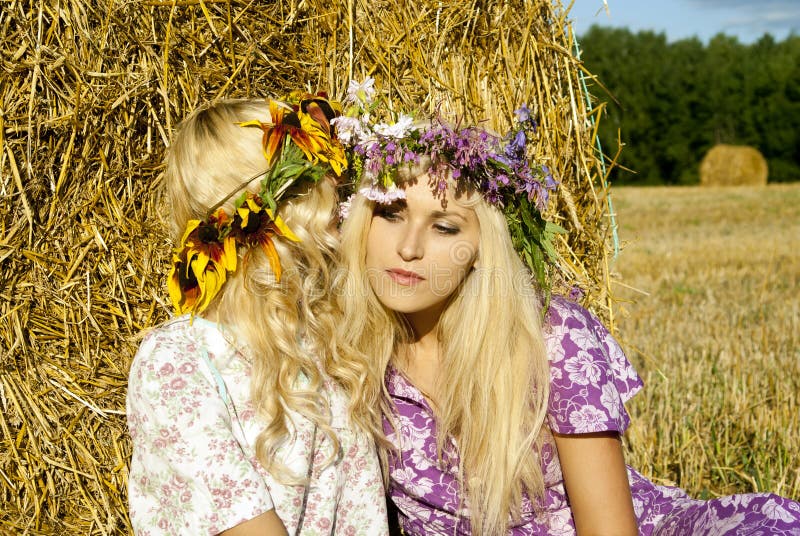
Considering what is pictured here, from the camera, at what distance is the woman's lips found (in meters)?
2.21

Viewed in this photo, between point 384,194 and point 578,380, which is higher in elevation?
point 384,194

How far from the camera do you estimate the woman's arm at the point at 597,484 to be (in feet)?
7.12

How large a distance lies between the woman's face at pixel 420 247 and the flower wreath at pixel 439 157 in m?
0.06

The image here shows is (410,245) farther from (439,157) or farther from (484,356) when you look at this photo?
(484,356)

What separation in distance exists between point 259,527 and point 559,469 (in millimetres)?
949

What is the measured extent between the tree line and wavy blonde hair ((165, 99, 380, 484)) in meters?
21.8

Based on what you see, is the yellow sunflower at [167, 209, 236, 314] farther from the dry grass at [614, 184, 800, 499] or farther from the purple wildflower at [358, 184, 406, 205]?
the dry grass at [614, 184, 800, 499]

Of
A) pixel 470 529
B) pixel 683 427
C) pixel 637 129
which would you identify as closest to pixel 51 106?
pixel 470 529

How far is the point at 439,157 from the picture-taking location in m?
2.26

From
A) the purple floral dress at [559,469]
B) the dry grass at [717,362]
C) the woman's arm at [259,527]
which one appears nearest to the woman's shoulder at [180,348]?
the woman's arm at [259,527]

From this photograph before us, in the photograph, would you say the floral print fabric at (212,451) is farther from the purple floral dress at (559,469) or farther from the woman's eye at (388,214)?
the woman's eye at (388,214)

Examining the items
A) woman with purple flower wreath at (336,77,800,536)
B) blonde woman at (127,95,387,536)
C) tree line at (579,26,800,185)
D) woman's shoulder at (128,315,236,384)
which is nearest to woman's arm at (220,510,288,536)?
blonde woman at (127,95,387,536)

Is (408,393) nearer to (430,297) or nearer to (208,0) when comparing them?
(430,297)

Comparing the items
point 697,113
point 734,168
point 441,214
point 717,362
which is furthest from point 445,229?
point 697,113
